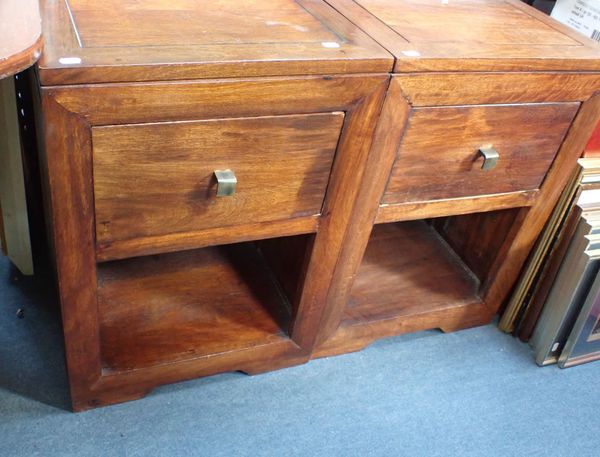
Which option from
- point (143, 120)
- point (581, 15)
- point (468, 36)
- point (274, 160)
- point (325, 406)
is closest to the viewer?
point (143, 120)

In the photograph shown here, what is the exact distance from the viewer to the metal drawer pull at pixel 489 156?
1.04 meters

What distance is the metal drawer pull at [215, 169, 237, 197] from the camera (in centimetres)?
85

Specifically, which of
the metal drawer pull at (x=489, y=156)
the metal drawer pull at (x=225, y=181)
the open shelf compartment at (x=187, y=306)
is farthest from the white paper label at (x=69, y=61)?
the metal drawer pull at (x=489, y=156)

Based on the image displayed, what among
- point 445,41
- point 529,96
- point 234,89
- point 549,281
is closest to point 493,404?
point 549,281

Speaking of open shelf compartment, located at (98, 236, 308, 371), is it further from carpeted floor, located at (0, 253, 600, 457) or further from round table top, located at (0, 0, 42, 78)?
round table top, located at (0, 0, 42, 78)

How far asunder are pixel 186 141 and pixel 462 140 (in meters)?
0.46

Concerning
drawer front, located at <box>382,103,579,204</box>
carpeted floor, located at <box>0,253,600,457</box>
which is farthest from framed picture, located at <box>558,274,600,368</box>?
drawer front, located at <box>382,103,579,204</box>

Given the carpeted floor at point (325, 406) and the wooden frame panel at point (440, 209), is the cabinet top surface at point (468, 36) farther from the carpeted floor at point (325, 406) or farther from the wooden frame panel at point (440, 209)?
the carpeted floor at point (325, 406)

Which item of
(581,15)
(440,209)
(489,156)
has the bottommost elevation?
(440,209)

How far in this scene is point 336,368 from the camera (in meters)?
1.23

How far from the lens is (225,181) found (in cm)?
85

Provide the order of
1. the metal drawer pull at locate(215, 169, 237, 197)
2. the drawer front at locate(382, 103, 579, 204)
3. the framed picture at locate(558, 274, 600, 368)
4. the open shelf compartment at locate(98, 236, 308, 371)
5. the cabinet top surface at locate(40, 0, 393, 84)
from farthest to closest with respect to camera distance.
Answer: the framed picture at locate(558, 274, 600, 368)
the open shelf compartment at locate(98, 236, 308, 371)
the drawer front at locate(382, 103, 579, 204)
the metal drawer pull at locate(215, 169, 237, 197)
the cabinet top surface at locate(40, 0, 393, 84)

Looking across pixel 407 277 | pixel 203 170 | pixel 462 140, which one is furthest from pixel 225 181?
pixel 407 277

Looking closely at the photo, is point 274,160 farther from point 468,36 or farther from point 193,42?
point 468,36
